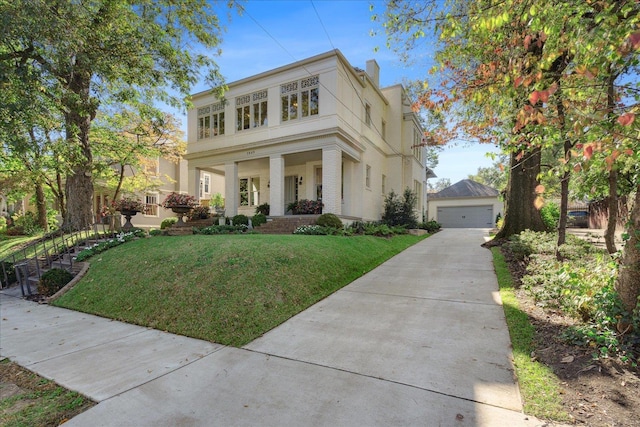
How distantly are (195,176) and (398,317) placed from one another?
52.9ft

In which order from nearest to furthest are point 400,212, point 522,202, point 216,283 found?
point 216,283 → point 522,202 → point 400,212

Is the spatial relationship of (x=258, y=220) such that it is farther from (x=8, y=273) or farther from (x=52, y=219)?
(x=52, y=219)

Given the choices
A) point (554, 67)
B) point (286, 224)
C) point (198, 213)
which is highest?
point (554, 67)

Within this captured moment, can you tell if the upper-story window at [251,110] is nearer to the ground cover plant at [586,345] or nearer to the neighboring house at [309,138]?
Answer: the neighboring house at [309,138]

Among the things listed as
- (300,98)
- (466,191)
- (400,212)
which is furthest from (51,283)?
(466,191)

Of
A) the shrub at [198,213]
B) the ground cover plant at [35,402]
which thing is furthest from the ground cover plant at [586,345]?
the shrub at [198,213]

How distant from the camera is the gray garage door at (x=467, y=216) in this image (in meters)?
29.3

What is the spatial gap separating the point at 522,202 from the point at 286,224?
347 inches

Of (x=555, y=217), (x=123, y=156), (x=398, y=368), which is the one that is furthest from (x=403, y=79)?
(x=398, y=368)

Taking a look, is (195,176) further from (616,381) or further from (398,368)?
(616,381)

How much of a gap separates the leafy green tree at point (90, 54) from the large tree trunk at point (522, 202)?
11.4m

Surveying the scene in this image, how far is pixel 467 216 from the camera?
3022 centimetres

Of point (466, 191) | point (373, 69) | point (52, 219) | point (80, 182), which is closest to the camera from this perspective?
point (80, 182)

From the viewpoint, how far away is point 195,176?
18234 mm
